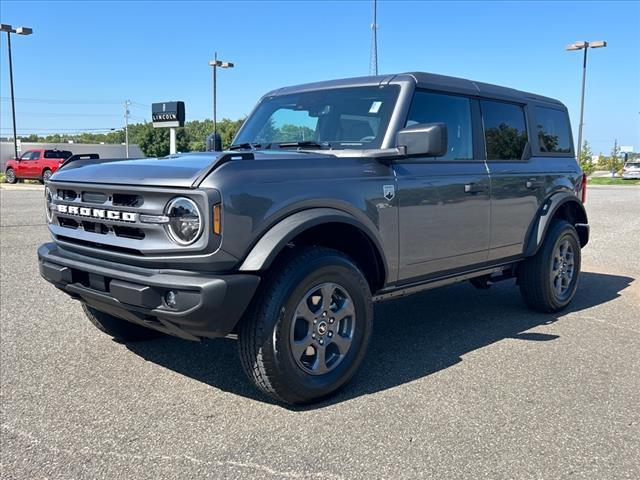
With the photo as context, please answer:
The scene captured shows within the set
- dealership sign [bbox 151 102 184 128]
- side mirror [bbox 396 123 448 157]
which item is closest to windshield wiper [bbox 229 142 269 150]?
side mirror [bbox 396 123 448 157]

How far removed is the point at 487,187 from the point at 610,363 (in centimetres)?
155

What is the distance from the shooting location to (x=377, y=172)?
3834 mm

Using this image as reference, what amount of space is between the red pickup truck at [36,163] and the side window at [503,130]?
28.1 metres

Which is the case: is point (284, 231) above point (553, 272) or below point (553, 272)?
above

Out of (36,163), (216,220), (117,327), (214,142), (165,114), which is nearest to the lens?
(216,220)

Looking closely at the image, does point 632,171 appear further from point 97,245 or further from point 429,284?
point 97,245

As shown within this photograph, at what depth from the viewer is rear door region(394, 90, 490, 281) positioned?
4.05 m

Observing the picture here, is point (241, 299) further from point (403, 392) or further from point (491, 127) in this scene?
point (491, 127)

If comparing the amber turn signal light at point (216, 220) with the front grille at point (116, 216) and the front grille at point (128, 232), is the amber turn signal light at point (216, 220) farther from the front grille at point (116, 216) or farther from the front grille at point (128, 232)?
the front grille at point (128, 232)

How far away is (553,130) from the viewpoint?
5.96 metres

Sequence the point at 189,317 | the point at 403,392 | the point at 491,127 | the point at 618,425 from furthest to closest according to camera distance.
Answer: the point at 491,127
the point at 403,392
the point at 618,425
the point at 189,317

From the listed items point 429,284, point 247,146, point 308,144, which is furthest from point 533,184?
point 247,146

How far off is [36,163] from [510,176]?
29.7 m

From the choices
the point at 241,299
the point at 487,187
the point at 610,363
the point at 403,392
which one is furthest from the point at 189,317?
the point at 610,363
